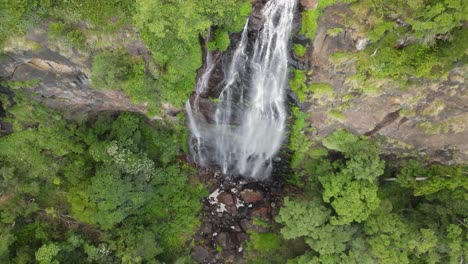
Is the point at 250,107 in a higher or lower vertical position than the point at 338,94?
lower

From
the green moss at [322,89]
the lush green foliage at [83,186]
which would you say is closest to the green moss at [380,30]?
the green moss at [322,89]

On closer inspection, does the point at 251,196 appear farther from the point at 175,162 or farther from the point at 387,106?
the point at 387,106

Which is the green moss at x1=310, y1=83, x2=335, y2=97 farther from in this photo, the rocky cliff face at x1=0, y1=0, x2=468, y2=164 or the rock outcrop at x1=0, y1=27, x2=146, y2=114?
the rock outcrop at x1=0, y1=27, x2=146, y2=114

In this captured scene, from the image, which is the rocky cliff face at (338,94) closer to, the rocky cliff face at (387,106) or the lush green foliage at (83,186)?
the rocky cliff face at (387,106)

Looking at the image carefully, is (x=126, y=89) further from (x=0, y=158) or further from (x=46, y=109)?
(x=0, y=158)

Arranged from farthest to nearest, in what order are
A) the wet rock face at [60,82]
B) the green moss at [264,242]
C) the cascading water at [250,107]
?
the green moss at [264,242] < the cascading water at [250,107] < the wet rock face at [60,82]

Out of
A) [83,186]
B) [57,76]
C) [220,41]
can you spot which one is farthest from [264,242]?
[57,76]
